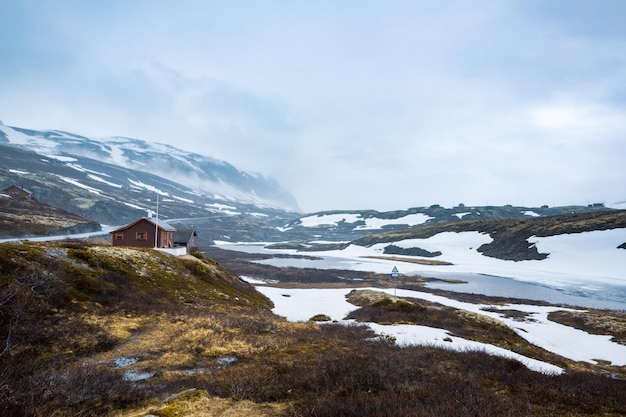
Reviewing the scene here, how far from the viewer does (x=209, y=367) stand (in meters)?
13.0

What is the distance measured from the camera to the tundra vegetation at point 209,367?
330 inches

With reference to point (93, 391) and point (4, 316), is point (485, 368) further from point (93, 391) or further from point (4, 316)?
point (4, 316)

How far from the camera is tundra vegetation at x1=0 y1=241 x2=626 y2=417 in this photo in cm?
839

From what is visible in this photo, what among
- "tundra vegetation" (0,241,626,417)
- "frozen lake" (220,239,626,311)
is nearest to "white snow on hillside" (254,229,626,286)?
"frozen lake" (220,239,626,311)

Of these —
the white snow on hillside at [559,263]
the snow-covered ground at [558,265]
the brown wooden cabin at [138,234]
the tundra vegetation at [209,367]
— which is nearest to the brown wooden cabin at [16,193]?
the brown wooden cabin at [138,234]

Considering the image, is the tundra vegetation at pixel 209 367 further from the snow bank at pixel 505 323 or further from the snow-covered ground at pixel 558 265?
the snow-covered ground at pixel 558 265

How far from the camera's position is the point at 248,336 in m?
17.5

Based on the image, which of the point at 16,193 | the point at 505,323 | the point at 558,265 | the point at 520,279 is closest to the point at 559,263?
the point at 558,265

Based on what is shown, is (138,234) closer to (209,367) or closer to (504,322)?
(209,367)

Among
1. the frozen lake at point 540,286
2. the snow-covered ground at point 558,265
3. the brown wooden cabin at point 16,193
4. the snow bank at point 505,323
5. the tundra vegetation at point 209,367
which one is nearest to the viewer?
the tundra vegetation at point 209,367

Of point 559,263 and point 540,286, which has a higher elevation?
point 559,263

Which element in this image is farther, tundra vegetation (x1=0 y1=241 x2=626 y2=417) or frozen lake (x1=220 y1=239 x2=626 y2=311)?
frozen lake (x1=220 y1=239 x2=626 y2=311)

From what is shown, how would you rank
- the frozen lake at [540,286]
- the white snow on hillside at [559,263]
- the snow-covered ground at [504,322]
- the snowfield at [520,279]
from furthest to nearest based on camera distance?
1. the white snow on hillside at [559,263]
2. the frozen lake at [540,286]
3. the snowfield at [520,279]
4. the snow-covered ground at [504,322]

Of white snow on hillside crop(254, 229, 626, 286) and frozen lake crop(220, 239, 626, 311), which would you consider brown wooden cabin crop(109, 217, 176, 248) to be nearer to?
frozen lake crop(220, 239, 626, 311)
